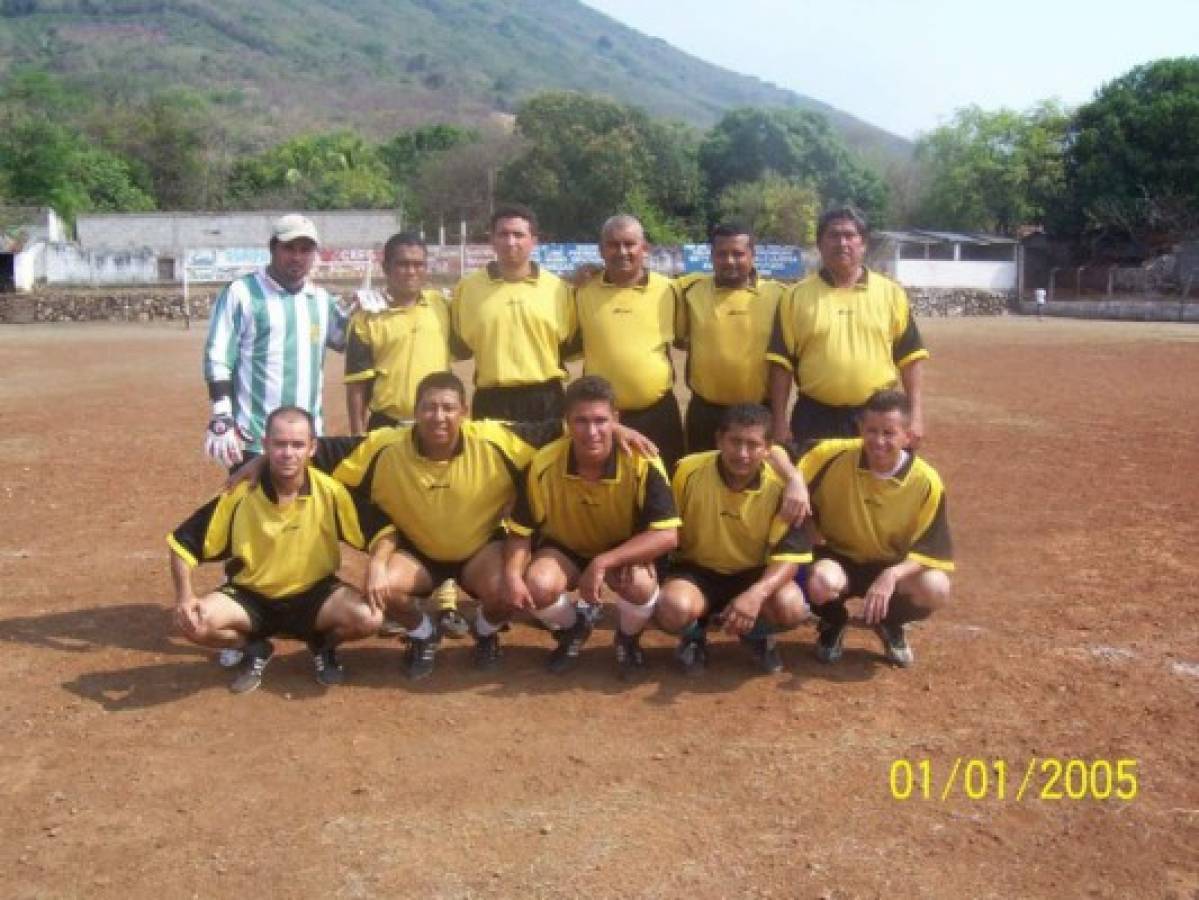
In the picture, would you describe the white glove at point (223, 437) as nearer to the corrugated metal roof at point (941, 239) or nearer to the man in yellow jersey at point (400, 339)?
the man in yellow jersey at point (400, 339)

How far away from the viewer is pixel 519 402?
5.93 meters

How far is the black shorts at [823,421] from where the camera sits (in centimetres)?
584

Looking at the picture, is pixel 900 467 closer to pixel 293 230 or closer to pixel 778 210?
pixel 293 230

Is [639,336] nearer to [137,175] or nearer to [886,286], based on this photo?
[886,286]

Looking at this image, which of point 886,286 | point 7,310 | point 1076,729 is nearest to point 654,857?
point 1076,729

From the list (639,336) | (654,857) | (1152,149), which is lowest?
(654,857)

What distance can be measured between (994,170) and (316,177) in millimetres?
34406

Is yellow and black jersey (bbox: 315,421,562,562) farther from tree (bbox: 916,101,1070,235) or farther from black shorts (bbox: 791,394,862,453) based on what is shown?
tree (bbox: 916,101,1070,235)

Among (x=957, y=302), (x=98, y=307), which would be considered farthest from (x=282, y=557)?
(x=957, y=302)

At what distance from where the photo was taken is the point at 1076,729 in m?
4.45

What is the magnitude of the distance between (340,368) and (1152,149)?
3469 cm

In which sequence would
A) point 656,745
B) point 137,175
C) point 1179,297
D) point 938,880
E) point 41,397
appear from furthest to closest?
point 137,175 → point 1179,297 → point 41,397 → point 656,745 → point 938,880

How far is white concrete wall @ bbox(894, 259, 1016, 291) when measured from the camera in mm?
43750

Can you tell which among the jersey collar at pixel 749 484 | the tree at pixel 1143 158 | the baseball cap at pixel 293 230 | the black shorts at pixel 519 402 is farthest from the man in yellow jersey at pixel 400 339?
the tree at pixel 1143 158
